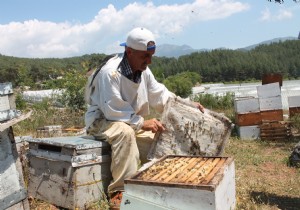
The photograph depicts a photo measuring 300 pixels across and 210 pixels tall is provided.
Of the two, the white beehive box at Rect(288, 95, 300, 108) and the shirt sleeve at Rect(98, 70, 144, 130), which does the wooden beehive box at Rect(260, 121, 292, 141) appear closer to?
the white beehive box at Rect(288, 95, 300, 108)

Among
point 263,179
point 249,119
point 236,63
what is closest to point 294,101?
point 249,119

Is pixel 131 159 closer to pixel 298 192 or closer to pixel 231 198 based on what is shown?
pixel 231 198

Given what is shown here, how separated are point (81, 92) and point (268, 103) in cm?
528

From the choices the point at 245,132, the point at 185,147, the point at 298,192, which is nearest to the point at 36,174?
the point at 185,147

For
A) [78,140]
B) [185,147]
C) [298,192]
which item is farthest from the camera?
[298,192]

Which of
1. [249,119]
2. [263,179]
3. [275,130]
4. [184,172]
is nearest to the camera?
[184,172]

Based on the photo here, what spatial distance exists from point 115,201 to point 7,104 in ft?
5.23

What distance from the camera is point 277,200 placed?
12.9 feet

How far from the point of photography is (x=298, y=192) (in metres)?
4.30

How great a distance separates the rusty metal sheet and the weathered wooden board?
5.62 feet

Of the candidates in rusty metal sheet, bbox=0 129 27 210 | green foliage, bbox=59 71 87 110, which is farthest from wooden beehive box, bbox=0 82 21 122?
green foliage, bbox=59 71 87 110

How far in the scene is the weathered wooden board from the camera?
3730 millimetres

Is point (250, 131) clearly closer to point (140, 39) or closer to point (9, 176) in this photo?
point (140, 39)

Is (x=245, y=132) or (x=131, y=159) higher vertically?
(x=131, y=159)
